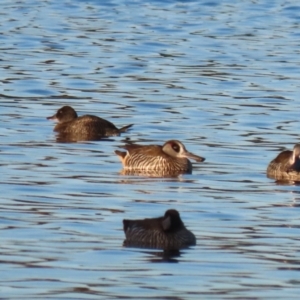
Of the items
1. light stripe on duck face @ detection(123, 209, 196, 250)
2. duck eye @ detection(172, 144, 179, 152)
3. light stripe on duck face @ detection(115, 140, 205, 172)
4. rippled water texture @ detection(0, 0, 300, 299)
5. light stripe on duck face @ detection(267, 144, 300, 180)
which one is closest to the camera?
rippled water texture @ detection(0, 0, 300, 299)

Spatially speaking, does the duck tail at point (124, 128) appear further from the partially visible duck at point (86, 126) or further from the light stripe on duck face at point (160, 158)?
the light stripe on duck face at point (160, 158)

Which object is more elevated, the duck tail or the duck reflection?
the duck tail

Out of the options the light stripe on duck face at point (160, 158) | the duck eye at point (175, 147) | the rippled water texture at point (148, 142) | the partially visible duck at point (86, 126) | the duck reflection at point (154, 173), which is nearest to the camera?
the rippled water texture at point (148, 142)

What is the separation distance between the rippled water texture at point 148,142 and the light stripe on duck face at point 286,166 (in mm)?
167

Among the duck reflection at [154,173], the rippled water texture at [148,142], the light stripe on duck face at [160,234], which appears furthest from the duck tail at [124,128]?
the light stripe on duck face at [160,234]

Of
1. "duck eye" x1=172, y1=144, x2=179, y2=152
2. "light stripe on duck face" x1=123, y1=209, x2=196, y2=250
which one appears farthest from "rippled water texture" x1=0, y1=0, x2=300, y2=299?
"duck eye" x1=172, y1=144, x2=179, y2=152

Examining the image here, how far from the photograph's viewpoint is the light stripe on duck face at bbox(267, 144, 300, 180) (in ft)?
59.5

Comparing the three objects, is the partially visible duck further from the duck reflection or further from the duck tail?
the duck reflection

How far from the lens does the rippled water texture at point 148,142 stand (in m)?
12.1

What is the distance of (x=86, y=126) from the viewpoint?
→ 891 inches

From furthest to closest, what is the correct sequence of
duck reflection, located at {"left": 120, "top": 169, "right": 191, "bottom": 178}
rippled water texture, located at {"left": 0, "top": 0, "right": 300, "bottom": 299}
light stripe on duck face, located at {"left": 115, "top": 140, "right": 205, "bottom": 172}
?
light stripe on duck face, located at {"left": 115, "top": 140, "right": 205, "bottom": 172}, duck reflection, located at {"left": 120, "top": 169, "right": 191, "bottom": 178}, rippled water texture, located at {"left": 0, "top": 0, "right": 300, "bottom": 299}

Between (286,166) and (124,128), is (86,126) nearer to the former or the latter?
(124,128)

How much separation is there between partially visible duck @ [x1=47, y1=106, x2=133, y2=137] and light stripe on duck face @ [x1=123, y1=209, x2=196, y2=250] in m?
8.78

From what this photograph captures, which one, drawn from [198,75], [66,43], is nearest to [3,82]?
[198,75]
